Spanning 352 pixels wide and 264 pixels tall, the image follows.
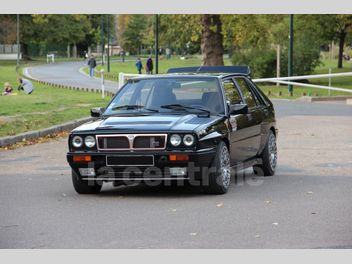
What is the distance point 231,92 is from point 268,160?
1359 mm

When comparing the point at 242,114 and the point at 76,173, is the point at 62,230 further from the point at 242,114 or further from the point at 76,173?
the point at 242,114

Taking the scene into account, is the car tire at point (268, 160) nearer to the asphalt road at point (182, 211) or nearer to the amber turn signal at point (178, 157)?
the asphalt road at point (182, 211)

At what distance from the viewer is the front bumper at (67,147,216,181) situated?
33.4 feet

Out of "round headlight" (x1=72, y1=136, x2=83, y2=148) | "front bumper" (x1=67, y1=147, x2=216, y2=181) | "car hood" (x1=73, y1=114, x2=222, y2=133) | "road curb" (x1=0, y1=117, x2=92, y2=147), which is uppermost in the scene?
"car hood" (x1=73, y1=114, x2=222, y2=133)

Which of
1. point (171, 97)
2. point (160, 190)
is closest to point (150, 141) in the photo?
point (160, 190)

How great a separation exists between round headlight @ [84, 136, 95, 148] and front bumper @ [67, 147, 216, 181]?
10 centimetres

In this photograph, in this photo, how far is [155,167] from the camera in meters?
10.2

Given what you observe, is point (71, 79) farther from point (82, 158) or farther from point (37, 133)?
point (82, 158)

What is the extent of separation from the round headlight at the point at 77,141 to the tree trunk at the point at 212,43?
113ft

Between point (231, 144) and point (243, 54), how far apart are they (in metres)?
40.5

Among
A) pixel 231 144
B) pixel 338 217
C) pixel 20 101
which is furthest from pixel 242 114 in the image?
pixel 20 101

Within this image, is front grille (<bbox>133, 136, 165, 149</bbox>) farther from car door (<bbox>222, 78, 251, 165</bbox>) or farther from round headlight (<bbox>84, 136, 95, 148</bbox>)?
car door (<bbox>222, 78, 251, 165</bbox>)

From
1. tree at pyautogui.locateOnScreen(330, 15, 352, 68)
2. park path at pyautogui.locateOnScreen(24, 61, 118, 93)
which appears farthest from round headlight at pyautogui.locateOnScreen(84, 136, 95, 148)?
tree at pyautogui.locateOnScreen(330, 15, 352, 68)

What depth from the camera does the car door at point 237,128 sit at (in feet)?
37.0
